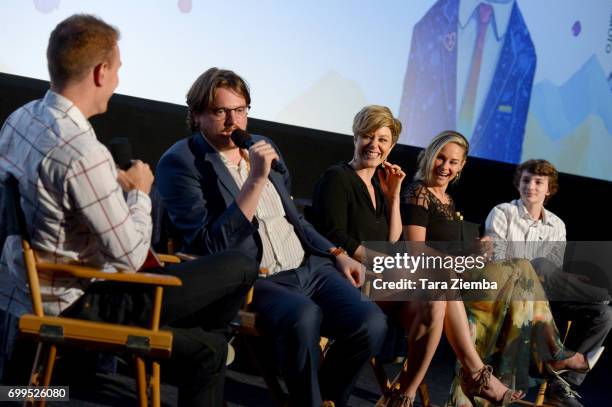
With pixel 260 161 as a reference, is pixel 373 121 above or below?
above

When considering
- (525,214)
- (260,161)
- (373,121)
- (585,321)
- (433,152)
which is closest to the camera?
(260,161)

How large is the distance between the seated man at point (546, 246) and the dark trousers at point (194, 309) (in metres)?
1.92

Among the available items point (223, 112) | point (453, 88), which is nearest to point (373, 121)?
point (223, 112)

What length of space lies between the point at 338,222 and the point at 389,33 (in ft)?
6.49

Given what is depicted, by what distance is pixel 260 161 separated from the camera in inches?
110

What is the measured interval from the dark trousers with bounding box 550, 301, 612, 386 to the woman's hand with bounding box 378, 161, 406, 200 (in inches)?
40.8

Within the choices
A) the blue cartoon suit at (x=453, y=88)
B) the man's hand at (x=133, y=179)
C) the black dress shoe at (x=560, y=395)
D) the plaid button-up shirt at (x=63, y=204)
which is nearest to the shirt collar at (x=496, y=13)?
the blue cartoon suit at (x=453, y=88)

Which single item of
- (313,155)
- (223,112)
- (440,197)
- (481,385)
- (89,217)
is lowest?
(481,385)

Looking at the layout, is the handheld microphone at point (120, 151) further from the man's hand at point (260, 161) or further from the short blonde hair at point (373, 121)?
the short blonde hair at point (373, 121)

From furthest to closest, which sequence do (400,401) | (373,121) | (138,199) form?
(373,121)
(400,401)
(138,199)

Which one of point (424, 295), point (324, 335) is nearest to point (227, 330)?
point (324, 335)

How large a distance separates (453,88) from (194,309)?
3300 mm

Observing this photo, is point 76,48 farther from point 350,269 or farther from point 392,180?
point 392,180

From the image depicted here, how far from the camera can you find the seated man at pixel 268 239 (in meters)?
2.79
